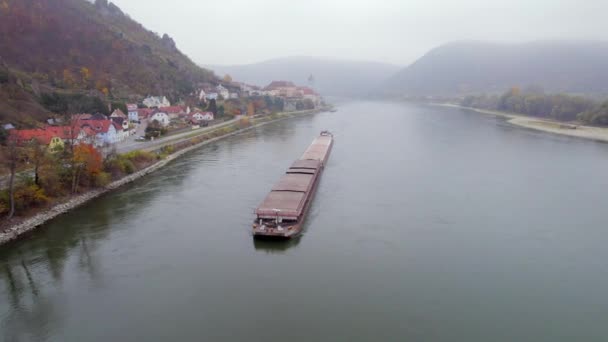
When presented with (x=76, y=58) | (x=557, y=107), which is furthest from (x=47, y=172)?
(x=557, y=107)

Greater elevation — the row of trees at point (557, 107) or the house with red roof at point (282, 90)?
the house with red roof at point (282, 90)

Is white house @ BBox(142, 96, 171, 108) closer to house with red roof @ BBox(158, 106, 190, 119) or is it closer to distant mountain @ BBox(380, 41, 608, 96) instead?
house with red roof @ BBox(158, 106, 190, 119)

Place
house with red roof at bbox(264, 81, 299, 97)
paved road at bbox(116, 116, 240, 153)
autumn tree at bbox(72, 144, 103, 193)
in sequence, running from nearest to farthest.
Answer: autumn tree at bbox(72, 144, 103, 193) → paved road at bbox(116, 116, 240, 153) → house with red roof at bbox(264, 81, 299, 97)

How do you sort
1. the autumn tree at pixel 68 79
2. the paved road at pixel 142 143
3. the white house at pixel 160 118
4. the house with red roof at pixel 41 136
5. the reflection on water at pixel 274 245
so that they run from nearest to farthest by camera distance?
the reflection on water at pixel 274 245
the house with red roof at pixel 41 136
the paved road at pixel 142 143
the white house at pixel 160 118
the autumn tree at pixel 68 79

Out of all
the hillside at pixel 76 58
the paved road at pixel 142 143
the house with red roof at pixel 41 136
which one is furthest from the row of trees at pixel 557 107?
the house with red roof at pixel 41 136

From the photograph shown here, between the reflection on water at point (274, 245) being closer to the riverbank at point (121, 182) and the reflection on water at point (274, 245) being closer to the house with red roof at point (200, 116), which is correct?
the riverbank at point (121, 182)

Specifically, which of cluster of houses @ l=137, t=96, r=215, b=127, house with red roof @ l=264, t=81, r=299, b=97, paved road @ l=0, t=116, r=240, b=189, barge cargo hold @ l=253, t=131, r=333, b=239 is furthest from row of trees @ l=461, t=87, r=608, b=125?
cluster of houses @ l=137, t=96, r=215, b=127

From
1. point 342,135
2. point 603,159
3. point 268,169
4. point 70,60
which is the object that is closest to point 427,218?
point 268,169
